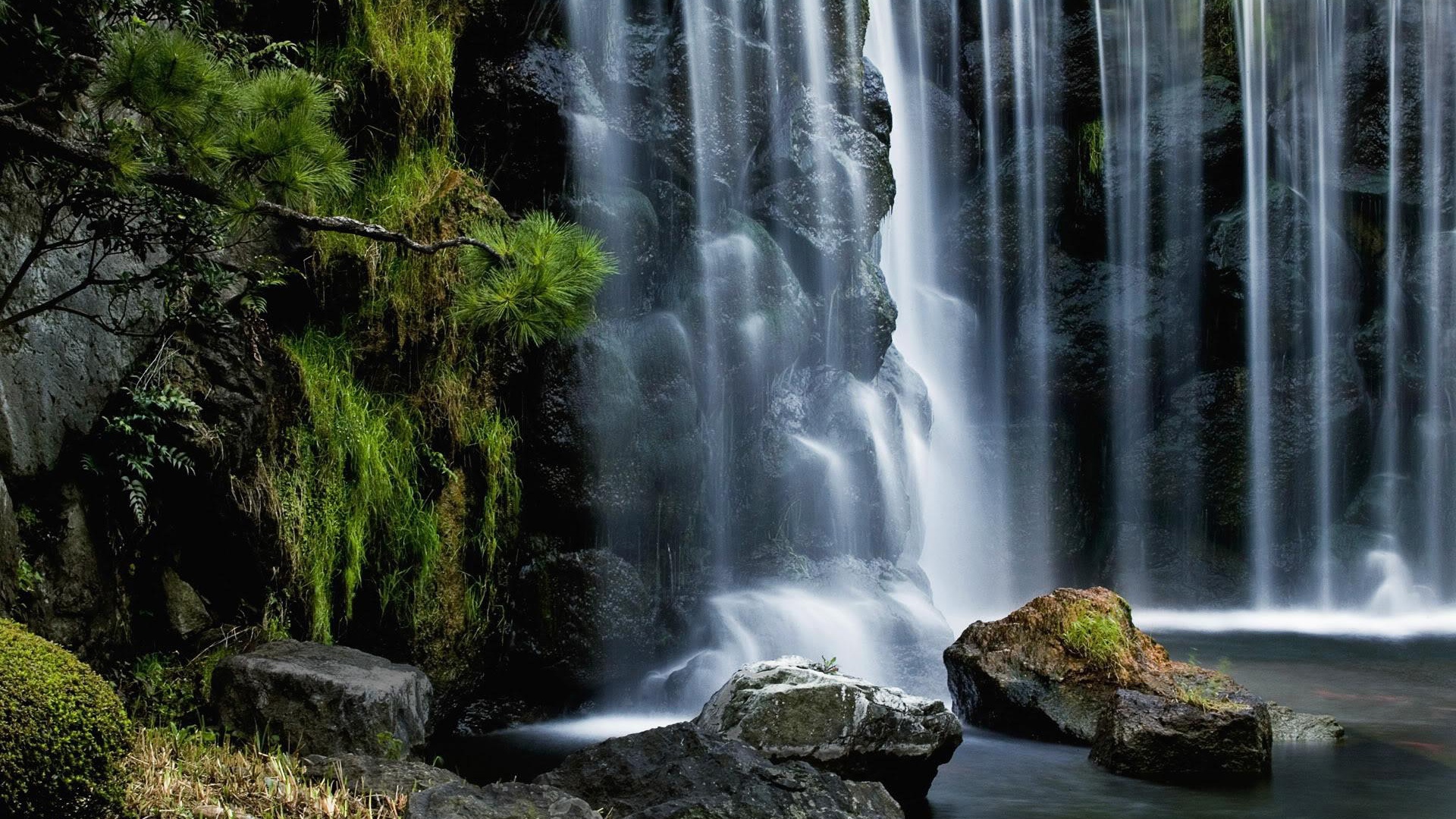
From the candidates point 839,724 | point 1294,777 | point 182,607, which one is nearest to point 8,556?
point 182,607

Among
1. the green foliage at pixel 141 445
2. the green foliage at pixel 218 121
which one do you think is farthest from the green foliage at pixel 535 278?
the green foliage at pixel 141 445

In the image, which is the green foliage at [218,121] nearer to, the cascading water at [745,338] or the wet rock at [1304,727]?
the cascading water at [745,338]

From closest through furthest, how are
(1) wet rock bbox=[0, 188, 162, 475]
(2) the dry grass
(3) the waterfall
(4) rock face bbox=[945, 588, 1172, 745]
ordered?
(2) the dry grass, (1) wet rock bbox=[0, 188, 162, 475], (4) rock face bbox=[945, 588, 1172, 745], (3) the waterfall

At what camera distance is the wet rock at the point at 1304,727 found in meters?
7.69

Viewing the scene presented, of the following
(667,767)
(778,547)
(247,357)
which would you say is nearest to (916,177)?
(778,547)

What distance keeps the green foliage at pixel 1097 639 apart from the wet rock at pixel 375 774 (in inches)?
177

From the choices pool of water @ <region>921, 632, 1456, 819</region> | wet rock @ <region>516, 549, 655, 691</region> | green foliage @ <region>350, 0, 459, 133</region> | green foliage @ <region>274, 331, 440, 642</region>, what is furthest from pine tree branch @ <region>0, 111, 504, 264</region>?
pool of water @ <region>921, 632, 1456, 819</region>

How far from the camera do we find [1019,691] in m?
7.66

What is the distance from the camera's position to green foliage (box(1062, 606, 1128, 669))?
24.6ft

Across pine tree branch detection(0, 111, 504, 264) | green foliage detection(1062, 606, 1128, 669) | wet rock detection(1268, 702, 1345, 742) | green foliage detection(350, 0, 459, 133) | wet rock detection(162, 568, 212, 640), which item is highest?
green foliage detection(350, 0, 459, 133)

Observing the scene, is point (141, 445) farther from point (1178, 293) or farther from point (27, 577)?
point (1178, 293)

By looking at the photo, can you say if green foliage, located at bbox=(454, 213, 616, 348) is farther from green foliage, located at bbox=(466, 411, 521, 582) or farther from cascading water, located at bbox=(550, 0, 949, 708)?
cascading water, located at bbox=(550, 0, 949, 708)

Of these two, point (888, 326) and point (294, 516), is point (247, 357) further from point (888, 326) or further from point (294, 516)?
point (888, 326)

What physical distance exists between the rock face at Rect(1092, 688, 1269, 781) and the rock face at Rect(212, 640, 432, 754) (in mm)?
4084
